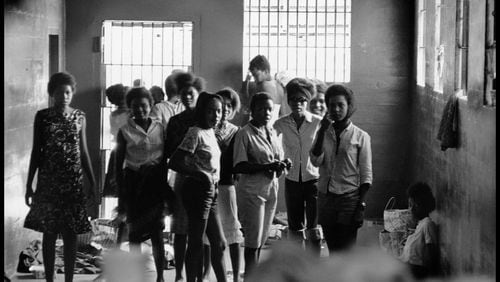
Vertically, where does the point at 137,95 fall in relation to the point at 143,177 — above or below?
above

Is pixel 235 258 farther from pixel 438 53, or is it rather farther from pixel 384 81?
pixel 384 81

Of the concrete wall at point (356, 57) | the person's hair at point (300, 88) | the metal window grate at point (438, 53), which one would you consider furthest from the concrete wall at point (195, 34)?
the person's hair at point (300, 88)

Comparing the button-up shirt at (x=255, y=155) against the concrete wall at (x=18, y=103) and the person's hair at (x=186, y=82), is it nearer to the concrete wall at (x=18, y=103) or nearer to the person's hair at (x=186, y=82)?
the person's hair at (x=186, y=82)

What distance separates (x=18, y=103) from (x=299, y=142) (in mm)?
1099

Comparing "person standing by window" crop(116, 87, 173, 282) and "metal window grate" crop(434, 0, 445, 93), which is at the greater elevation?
"metal window grate" crop(434, 0, 445, 93)

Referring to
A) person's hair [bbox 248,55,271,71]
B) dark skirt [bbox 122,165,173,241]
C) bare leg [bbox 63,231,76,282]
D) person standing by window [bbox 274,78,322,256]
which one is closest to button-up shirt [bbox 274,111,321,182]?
person standing by window [bbox 274,78,322,256]

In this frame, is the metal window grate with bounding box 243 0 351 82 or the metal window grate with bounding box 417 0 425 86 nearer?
the metal window grate with bounding box 417 0 425 86

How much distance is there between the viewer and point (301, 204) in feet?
11.8

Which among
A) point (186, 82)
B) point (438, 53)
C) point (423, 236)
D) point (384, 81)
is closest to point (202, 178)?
point (186, 82)

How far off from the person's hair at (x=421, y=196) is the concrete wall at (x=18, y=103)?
145 cm

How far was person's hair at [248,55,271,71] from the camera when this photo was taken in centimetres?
510

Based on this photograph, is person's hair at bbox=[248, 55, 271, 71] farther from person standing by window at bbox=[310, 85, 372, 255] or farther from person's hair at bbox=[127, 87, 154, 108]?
person standing by window at bbox=[310, 85, 372, 255]

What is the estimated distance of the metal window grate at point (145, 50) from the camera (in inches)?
219

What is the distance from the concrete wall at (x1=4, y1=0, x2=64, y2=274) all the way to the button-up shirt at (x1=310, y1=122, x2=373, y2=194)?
1.22m
